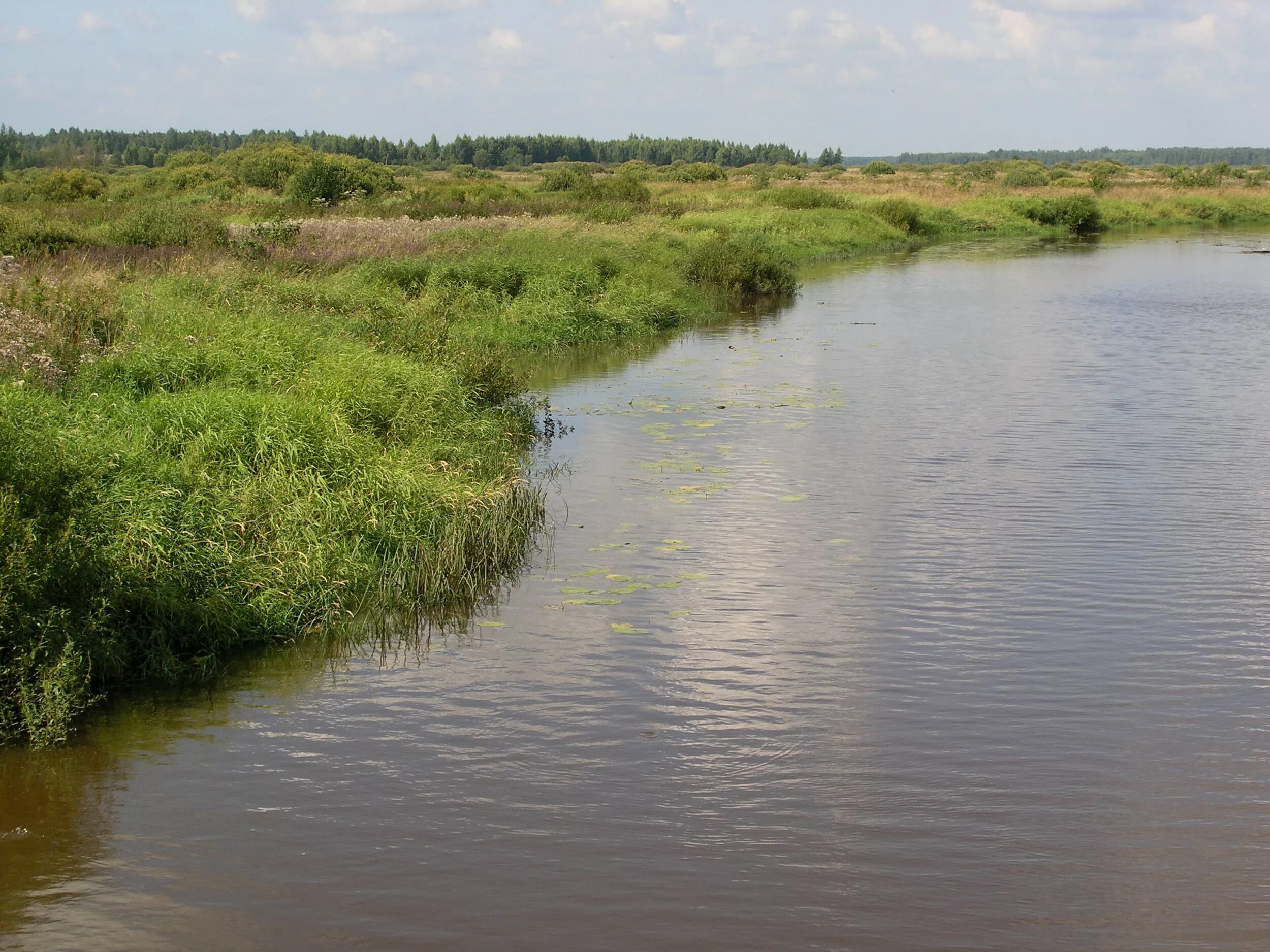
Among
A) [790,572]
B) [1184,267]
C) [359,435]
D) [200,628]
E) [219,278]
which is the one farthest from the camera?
[1184,267]

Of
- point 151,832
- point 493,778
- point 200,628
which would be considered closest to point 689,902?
point 493,778

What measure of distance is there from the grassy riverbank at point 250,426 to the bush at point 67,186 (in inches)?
537

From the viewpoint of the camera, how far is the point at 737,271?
26.8m

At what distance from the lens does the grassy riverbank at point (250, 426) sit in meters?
7.33

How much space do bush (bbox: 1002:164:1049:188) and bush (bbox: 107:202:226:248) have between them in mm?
51944

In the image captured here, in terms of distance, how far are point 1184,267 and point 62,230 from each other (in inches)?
1124

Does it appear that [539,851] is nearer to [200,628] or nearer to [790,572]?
[200,628]

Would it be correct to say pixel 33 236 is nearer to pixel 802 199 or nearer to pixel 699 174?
pixel 802 199

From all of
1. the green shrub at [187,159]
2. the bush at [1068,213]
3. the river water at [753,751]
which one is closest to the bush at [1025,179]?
the bush at [1068,213]

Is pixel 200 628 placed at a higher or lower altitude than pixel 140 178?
lower

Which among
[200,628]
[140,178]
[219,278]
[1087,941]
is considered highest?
[140,178]

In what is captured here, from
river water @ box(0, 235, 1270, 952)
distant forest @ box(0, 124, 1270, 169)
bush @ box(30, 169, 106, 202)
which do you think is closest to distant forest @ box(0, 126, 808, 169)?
distant forest @ box(0, 124, 1270, 169)

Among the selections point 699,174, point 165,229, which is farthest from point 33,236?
point 699,174

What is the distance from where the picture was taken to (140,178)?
4712cm
